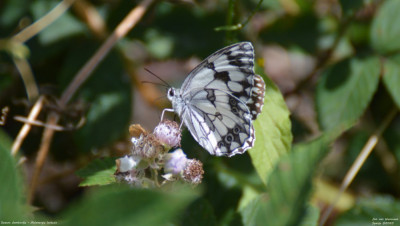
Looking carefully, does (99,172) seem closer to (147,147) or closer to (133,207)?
(147,147)

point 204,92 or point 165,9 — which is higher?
point 165,9

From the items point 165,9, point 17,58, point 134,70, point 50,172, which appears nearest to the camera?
point 17,58

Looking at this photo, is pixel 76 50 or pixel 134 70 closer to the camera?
pixel 76 50

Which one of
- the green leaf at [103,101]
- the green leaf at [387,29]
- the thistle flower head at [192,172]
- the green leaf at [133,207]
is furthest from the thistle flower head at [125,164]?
the green leaf at [387,29]

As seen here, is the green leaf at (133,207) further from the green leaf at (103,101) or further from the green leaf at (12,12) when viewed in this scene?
the green leaf at (12,12)

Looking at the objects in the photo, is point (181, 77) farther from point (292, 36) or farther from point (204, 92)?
point (204, 92)

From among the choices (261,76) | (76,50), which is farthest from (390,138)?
(76,50)

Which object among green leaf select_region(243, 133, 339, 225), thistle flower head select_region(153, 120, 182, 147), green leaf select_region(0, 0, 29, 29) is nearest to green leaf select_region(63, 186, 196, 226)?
green leaf select_region(243, 133, 339, 225)
